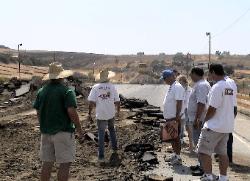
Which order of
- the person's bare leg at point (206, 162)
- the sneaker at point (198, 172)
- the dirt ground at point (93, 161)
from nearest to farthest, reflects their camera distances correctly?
the person's bare leg at point (206, 162) < the sneaker at point (198, 172) < the dirt ground at point (93, 161)

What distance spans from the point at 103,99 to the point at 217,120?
11.0 ft

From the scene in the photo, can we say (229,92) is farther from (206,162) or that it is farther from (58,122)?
(58,122)

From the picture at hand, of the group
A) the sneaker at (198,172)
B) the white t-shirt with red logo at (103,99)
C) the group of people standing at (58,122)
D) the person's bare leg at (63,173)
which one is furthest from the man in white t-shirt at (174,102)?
the person's bare leg at (63,173)

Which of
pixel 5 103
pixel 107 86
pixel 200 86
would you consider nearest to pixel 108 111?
pixel 107 86

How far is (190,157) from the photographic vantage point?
38.1 feet

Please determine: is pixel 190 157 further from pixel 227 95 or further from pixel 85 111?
pixel 85 111

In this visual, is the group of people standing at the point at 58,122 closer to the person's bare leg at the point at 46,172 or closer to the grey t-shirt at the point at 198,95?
the person's bare leg at the point at 46,172

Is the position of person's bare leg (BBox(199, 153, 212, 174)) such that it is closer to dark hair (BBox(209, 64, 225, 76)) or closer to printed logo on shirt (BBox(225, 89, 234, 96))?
printed logo on shirt (BBox(225, 89, 234, 96))

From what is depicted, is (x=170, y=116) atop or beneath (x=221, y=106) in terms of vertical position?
beneath

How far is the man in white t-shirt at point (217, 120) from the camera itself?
27.1 feet

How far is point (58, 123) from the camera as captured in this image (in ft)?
24.7

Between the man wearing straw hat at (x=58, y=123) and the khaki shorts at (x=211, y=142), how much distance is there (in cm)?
205

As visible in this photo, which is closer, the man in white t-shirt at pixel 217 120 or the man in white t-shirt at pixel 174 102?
the man in white t-shirt at pixel 217 120

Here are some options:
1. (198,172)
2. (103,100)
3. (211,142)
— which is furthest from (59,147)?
(103,100)
